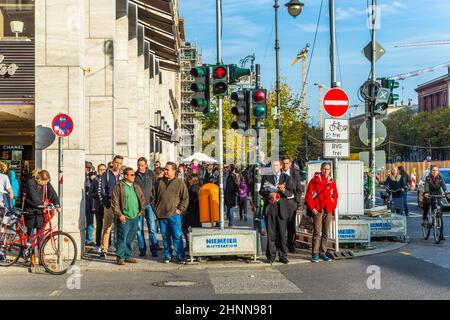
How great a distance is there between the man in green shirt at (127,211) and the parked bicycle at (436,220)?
677cm

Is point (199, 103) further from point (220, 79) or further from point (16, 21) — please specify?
point (16, 21)

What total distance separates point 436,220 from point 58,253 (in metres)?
8.50

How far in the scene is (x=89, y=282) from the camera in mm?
11805

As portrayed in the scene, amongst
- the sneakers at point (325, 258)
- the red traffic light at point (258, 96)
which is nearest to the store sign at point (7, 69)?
the red traffic light at point (258, 96)

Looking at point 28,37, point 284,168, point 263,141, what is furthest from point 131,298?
point 263,141

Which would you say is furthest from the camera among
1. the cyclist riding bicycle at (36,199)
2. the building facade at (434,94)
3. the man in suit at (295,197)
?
the building facade at (434,94)

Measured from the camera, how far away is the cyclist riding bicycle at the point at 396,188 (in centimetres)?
2519

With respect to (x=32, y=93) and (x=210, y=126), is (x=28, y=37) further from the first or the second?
(x=210, y=126)

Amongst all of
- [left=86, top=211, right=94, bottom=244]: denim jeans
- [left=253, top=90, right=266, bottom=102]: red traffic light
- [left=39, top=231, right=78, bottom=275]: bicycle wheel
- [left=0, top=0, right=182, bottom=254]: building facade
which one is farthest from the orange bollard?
[left=39, top=231, right=78, bottom=275]: bicycle wheel

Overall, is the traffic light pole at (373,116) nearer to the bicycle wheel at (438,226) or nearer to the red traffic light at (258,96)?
the bicycle wheel at (438,226)

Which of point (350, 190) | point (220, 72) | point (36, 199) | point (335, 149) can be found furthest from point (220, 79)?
point (36, 199)

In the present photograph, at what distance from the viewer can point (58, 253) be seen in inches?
517

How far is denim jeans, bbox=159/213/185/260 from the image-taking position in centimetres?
1421

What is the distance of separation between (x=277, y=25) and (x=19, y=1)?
76.1 feet
